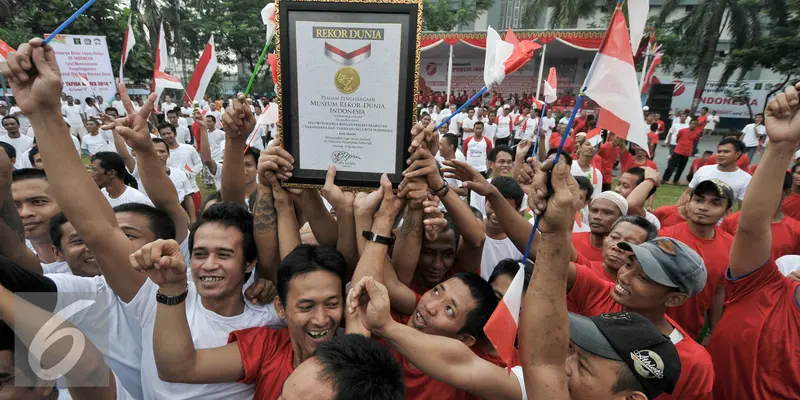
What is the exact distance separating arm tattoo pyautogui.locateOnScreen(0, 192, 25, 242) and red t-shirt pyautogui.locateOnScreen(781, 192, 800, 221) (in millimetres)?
6594

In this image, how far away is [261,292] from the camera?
239 centimetres

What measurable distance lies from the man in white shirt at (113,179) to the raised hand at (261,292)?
2.13m

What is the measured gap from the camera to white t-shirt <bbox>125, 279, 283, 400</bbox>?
6.42ft

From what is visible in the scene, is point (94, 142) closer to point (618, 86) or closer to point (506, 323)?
point (506, 323)

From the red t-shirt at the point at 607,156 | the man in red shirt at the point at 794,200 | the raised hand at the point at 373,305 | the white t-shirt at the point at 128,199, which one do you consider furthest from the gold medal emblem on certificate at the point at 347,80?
the red t-shirt at the point at 607,156

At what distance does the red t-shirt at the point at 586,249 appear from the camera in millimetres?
3678

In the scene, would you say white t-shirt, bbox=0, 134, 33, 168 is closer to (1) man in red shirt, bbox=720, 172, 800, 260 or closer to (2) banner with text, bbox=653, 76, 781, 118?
(1) man in red shirt, bbox=720, 172, 800, 260

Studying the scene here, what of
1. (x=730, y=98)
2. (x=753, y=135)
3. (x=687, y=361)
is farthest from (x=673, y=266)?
(x=730, y=98)

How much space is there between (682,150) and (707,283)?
10.8m

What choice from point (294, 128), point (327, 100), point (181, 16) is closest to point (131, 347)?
point (294, 128)

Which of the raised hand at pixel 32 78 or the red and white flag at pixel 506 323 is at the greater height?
the raised hand at pixel 32 78

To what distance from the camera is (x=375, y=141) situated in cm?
211

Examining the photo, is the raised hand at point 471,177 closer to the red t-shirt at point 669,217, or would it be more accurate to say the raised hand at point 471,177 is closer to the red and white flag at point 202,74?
the red and white flag at point 202,74

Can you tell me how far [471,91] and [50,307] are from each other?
30747 millimetres
